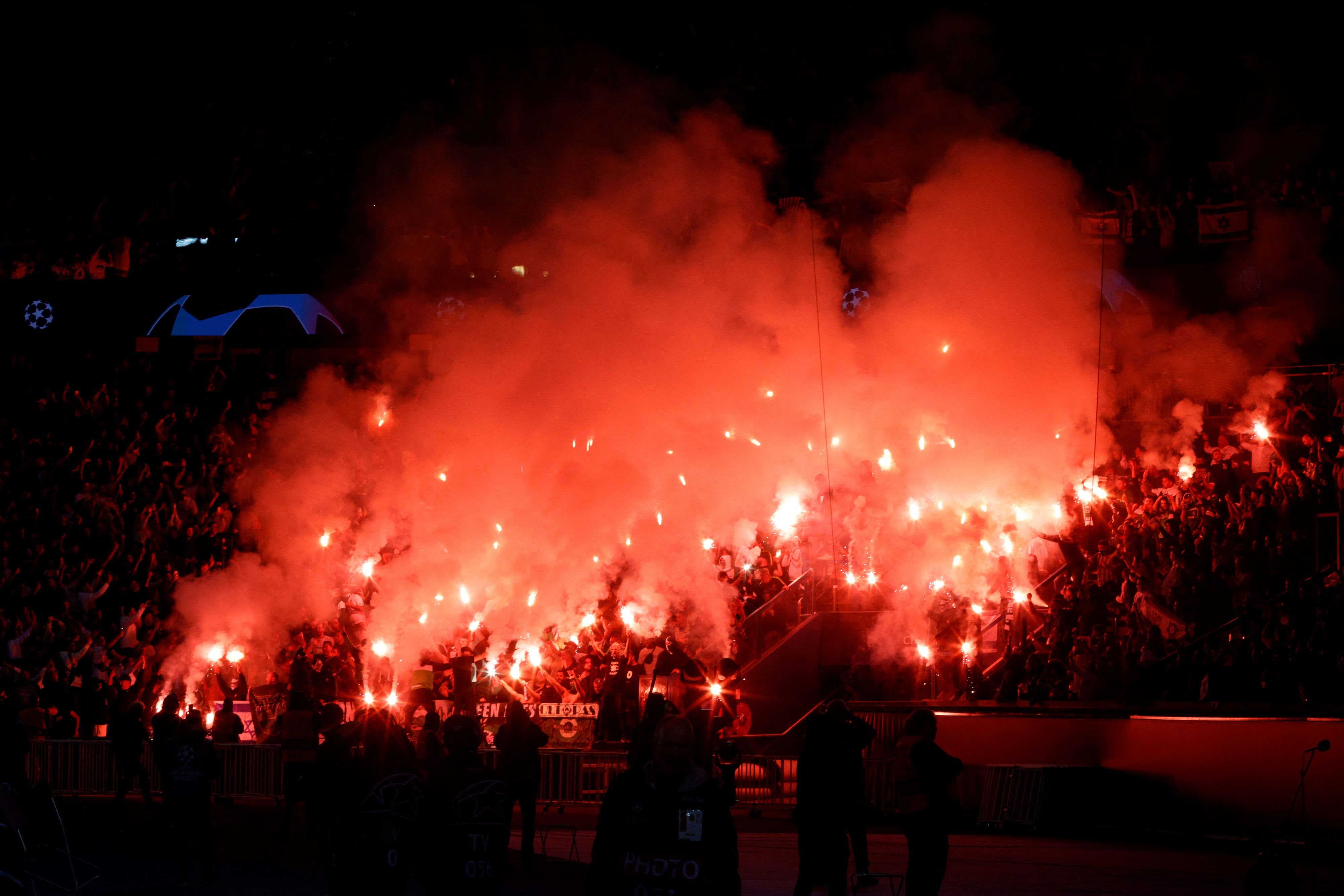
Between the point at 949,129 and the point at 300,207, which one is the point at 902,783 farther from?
the point at 300,207

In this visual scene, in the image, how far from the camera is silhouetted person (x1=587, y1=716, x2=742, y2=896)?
14.9ft

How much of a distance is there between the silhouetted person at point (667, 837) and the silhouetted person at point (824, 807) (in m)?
3.59

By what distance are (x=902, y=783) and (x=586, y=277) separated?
619 inches

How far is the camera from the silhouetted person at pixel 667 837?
454 centimetres

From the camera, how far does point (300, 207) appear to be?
2650 centimetres

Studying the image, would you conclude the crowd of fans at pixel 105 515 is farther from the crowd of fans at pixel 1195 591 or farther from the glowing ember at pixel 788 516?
the crowd of fans at pixel 1195 591

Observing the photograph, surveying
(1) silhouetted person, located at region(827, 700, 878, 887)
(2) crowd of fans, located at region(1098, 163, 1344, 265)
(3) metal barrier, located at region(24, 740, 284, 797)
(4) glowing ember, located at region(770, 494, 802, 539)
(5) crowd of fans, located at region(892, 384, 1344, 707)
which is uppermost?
(2) crowd of fans, located at region(1098, 163, 1344, 265)

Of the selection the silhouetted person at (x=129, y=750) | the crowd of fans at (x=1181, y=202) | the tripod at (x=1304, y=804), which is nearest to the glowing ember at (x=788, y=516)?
the crowd of fans at (x=1181, y=202)

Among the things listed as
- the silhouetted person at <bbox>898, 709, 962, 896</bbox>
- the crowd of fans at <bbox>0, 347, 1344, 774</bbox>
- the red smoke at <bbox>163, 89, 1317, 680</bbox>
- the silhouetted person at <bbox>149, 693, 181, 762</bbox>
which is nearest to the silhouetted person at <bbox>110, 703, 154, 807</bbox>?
the crowd of fans at <bbox>0, 347, 1344, 774</bbox>

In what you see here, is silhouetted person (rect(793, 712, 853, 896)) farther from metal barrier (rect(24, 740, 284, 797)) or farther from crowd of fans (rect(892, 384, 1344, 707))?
metal barrier (rect(24, 740, 284, 797))

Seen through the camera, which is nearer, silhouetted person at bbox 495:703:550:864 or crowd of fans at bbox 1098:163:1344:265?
silhouetted person at bbox 495:703:550:864

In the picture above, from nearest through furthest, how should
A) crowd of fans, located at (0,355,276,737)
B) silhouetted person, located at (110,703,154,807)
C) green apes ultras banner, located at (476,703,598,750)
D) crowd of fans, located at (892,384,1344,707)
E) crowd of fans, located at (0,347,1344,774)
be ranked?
crowd of fans, located at (892,384,1344,707), silhouetted person, located at (110,703,154,807), crowd of fans, located at (0,347,1344,774), green apes ultras banner, located at (476,703,598,750), crowd of fans, located at (0,355,276,737)

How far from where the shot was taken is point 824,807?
816 centimetres

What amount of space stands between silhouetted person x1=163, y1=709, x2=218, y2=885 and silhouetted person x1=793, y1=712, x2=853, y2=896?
177 inches
